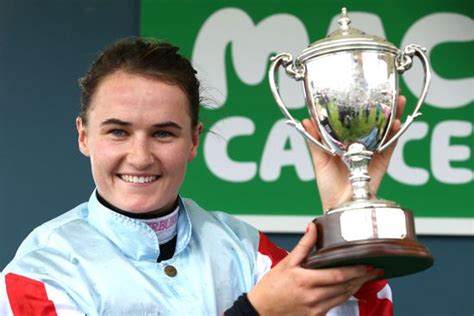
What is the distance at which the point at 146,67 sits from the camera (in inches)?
69.1

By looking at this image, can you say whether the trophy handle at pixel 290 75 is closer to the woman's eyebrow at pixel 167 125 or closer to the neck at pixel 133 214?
the woman's eyebrow at pixel 167 125

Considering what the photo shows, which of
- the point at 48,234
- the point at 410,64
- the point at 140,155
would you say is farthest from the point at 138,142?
the point at 410,64

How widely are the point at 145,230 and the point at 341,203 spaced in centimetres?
36

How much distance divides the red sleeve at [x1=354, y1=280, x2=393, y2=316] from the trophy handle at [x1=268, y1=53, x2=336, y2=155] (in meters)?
0.26

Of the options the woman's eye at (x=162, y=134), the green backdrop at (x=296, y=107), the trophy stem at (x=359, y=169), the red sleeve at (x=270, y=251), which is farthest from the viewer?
the green backdrop at (x=296, y=107)

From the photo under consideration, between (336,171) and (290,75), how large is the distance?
21 centimetres

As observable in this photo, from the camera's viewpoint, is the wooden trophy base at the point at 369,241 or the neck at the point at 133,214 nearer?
the wooden trophy base at the point at 369,241

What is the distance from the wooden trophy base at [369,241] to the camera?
1.48 metres

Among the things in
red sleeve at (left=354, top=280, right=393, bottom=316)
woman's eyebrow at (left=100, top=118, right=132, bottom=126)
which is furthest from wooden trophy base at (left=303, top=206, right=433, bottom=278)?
woman's eyebrow at (left=100, top=118, right=132, bottom=126)

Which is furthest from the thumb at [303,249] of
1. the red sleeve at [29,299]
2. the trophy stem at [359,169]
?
the red sleeve at [29,299]

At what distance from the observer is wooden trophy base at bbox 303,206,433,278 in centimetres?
148

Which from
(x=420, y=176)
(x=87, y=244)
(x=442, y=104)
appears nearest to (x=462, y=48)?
(x=442, y=104)

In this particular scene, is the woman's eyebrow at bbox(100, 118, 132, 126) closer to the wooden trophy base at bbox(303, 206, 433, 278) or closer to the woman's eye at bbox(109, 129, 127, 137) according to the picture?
the woman's eye at bbox(109, 129, 127, 137)

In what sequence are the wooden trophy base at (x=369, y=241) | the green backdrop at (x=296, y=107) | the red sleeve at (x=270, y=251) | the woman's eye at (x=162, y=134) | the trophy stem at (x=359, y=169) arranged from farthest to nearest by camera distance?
1. the green backdrop at (x=296, y=107)
2. the red sleeve at (x=270, y=251)
3. the woman's eye at (x=162, y=134)
4. the trophy stem at (x=359, y=169)
5. the wooden trophy base at (x=369, y=241)
